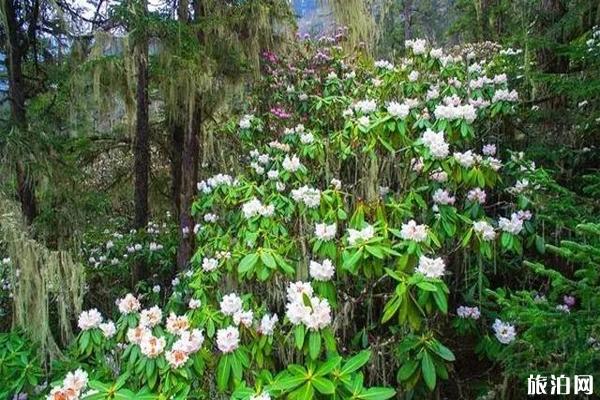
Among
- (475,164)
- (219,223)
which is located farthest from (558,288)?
(219,223)

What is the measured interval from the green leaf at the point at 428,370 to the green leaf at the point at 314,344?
19.3 inches

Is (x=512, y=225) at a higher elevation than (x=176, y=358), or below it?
higher

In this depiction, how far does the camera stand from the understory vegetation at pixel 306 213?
2.02 meters

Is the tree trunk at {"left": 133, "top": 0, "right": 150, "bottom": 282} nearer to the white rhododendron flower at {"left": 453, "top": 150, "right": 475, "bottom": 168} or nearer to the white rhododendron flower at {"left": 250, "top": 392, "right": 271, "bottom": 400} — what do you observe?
the white rhododendron flower at {"left": 453, "top": 150, "right": 475, "bottom": 168}

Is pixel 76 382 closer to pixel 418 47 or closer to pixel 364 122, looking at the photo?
pixel 364 122

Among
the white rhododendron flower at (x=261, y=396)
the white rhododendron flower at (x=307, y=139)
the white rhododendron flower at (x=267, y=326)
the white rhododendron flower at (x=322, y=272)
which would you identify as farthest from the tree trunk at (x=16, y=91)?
the white rhododendron flower at (x=261, y=396)

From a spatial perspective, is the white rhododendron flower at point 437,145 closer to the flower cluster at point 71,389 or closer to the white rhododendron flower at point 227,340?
the white rhododendron flower at point 227,340

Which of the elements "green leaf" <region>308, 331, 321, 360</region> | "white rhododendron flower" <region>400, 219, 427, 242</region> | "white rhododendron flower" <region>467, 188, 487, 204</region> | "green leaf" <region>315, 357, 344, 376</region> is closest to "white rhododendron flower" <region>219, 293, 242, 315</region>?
"green leaf" <region>308, 331, 321, 360</region>

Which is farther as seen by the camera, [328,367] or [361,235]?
[361,235]

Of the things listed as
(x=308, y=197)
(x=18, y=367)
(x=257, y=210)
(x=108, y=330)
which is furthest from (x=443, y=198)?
(x=18, y=367)

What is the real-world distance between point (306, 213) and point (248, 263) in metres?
0.62

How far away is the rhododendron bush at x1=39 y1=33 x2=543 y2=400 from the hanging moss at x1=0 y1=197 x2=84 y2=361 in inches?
14.7

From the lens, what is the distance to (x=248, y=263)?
2.33 m

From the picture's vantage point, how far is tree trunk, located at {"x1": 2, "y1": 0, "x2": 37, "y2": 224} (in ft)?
12.7
